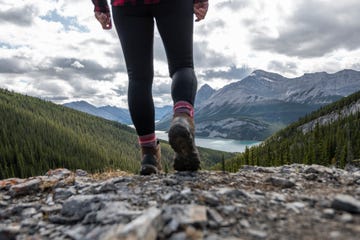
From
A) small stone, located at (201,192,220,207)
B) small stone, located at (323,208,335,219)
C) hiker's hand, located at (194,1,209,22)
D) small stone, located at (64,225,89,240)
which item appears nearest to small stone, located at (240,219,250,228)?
small stone, located at (201,192,220,207)

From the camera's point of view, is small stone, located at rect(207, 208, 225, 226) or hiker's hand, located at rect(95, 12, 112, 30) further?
hiker's hand, located at rect(95, 12, 112, 30)

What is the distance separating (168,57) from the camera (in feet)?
13.5

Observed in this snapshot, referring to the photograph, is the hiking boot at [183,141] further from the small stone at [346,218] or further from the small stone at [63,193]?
the small stone at [346,218]

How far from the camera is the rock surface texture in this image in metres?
2.12

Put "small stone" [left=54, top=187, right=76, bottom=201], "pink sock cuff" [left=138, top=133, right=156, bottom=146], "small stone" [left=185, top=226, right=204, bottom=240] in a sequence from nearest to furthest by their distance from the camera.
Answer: "small stone" [left=185, top=226, right=204, bottom=240] < "small stone" [left=54, top=187, right=76, bottom=201] < "pink sock cuff" [left=138, top=133, right=156, bottom=146]

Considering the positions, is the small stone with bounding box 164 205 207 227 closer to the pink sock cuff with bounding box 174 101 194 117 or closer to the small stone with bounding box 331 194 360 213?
the small stone with bounding box 331 194 360 213

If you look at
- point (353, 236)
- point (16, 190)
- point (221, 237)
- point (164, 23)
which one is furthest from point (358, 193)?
point (16, 190)

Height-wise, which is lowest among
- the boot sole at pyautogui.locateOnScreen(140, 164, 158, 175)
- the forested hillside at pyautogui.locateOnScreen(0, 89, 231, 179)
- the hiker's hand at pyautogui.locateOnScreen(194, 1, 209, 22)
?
the forested hillside at pyautogui.locateOnScreen(0, 89, 231, 179)

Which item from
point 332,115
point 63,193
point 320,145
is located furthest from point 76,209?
point 332,115

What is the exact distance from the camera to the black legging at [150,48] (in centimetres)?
394

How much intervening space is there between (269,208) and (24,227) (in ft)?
7.08

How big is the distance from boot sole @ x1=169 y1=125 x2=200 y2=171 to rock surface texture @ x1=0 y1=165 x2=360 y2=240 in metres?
0.12

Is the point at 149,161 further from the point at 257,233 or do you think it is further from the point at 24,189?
the point at 257,233

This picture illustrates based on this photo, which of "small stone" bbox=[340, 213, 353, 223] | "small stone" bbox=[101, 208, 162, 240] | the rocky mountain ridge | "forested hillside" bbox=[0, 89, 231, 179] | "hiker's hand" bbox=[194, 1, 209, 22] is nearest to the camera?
"small stone" bbox=[101, 208, 162, 240]
